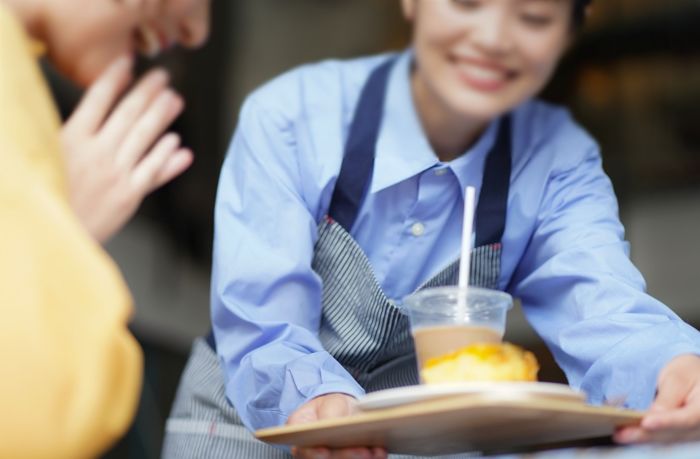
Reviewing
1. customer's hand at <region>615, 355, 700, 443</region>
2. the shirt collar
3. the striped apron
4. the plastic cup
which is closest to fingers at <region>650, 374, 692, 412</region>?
customer's hand at <region>615, 355, 700, 443</region>

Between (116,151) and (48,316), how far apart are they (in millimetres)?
311

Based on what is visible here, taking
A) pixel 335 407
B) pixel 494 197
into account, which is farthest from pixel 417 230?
pixel 335 407

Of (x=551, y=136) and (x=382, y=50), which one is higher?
(x=551, y=136)

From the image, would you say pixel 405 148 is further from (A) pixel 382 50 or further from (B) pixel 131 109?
(A) pixel 382 50

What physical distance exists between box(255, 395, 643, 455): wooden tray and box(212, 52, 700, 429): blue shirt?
185 millimetres

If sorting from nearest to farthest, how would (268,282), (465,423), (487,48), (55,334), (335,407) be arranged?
(55,334) → (465,423) → (335,407) → (268,282) → (487,48)

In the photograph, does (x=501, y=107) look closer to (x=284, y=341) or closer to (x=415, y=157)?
(x=415, y=157)

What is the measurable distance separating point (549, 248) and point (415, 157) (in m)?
0.26

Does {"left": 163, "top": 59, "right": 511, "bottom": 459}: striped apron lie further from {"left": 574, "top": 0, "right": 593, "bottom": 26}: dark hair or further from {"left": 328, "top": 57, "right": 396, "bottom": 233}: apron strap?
{"left": 574, "top": 0, "right": 593, "bottom": 26}: dark hair

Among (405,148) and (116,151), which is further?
(405,148)

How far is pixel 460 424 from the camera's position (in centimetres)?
113

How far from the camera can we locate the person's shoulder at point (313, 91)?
5.54ft

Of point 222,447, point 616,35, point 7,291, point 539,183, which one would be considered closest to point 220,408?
point 222,447

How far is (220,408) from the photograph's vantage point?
1688 mm
